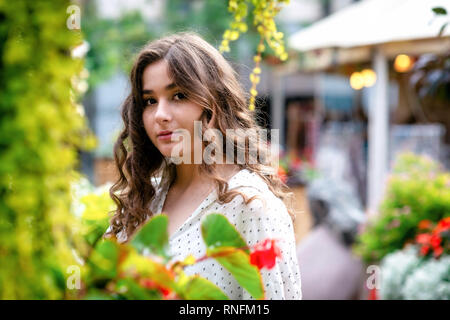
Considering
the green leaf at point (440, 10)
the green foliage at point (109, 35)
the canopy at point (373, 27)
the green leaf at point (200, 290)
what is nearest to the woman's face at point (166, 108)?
the green leaf at point (200, 290)

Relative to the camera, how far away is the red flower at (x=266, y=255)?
2.79 ft

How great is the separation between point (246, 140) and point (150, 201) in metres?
0.38

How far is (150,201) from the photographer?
5.71ft

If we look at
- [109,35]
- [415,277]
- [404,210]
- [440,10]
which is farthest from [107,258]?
[109,35]

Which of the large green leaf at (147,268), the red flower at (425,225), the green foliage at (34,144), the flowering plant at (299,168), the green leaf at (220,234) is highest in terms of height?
the green foliage at (34,144)

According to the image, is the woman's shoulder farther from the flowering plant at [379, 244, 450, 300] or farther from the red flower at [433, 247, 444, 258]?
the red flower at [433, 247, 444, 258]

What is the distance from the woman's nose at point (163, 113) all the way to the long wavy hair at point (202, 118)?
7 cm

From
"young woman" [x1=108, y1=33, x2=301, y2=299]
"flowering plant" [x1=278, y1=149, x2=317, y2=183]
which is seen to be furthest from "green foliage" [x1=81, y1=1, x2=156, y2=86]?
"young woman" [x1=108, y1=33, x2=301, y2=299]

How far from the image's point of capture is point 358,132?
780 cm

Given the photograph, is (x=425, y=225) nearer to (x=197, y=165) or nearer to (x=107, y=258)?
(x=197, y=165)

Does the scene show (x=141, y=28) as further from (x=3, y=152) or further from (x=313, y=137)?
(x=3, y=152)

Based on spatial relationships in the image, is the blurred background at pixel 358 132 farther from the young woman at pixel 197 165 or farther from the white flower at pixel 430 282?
the young woman at pixel 197 165

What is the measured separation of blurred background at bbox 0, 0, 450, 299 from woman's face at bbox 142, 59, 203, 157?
0.21 metres

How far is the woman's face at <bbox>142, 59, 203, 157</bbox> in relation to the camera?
4.80 ft
